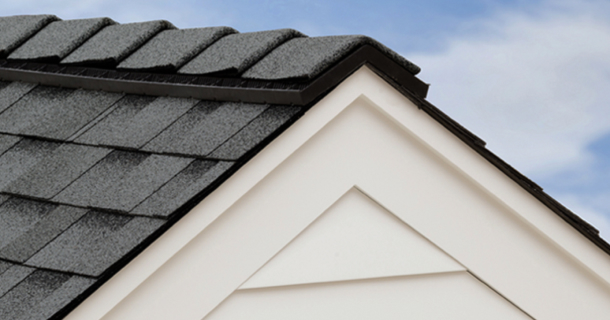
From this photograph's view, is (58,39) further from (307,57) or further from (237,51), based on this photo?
(307,57)

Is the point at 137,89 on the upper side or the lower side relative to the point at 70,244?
upper

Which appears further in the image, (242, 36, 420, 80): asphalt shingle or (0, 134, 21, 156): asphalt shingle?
(0, 134, 21, 156): asphalt shingle

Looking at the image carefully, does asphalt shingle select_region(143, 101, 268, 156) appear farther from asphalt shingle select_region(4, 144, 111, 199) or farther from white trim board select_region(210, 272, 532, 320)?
white trim board select_region(210, 272, 532, 320)

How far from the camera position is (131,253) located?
1698 millimetres

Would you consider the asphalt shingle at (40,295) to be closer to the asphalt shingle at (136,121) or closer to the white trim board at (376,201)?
the white trim board at (376,201)

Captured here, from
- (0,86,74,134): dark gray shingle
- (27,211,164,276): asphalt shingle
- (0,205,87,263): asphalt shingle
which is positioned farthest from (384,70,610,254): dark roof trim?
(0,86,74,134): dark gray shingle

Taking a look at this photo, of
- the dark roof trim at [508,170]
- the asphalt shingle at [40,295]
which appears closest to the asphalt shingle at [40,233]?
the asphalt shingle at [40,295]

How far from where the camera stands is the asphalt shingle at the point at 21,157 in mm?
2533

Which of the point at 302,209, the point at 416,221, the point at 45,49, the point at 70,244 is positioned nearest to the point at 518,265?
the point at 416,221

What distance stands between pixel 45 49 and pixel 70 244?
1.78 metres

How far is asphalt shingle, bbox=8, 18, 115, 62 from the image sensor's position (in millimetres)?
3227

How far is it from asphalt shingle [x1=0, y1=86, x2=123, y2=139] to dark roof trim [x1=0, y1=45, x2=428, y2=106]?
55 millimetres

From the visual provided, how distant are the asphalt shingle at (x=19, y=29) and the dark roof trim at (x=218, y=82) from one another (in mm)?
318

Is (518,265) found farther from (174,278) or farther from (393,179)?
(174,278)
